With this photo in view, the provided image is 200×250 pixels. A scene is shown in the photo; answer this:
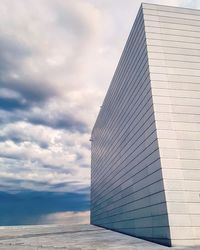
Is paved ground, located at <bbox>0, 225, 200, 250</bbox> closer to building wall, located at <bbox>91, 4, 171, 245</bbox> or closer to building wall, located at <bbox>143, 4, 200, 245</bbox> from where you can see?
building wall, located at <bbox>91, 4, 171, 245</bbox>

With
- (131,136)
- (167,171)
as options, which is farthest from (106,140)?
(167,171)

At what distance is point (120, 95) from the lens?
88.0 feet

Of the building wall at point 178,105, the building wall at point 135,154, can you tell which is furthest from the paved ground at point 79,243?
the building wall at point 178,105

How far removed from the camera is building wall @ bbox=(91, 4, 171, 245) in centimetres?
1602

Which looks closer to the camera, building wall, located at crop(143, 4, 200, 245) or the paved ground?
the paved ground

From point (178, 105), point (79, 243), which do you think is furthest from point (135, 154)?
point (79, 243)

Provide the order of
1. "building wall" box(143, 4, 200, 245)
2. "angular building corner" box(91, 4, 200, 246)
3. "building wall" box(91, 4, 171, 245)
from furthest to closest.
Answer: "building wall" box(91, 4, 171, 245) < "angular building corner" box(91, 4, 200, 246) < "building wall" box(143, 4, 200, 245)

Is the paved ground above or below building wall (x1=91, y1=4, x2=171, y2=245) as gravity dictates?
below

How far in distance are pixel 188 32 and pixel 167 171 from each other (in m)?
12.4

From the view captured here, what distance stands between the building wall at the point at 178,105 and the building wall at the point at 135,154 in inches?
21.0

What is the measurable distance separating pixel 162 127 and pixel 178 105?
2.36m

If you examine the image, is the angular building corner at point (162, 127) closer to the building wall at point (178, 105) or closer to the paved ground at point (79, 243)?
the building wall at point (178, 105)

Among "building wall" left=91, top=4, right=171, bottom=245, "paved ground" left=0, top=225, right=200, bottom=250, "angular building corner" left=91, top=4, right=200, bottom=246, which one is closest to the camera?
"paved ground" left=0, top=225, right=200, bottom=250

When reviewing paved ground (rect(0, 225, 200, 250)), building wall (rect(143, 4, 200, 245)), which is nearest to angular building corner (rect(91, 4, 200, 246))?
building wall (rect(143, 4, 200, 245))
